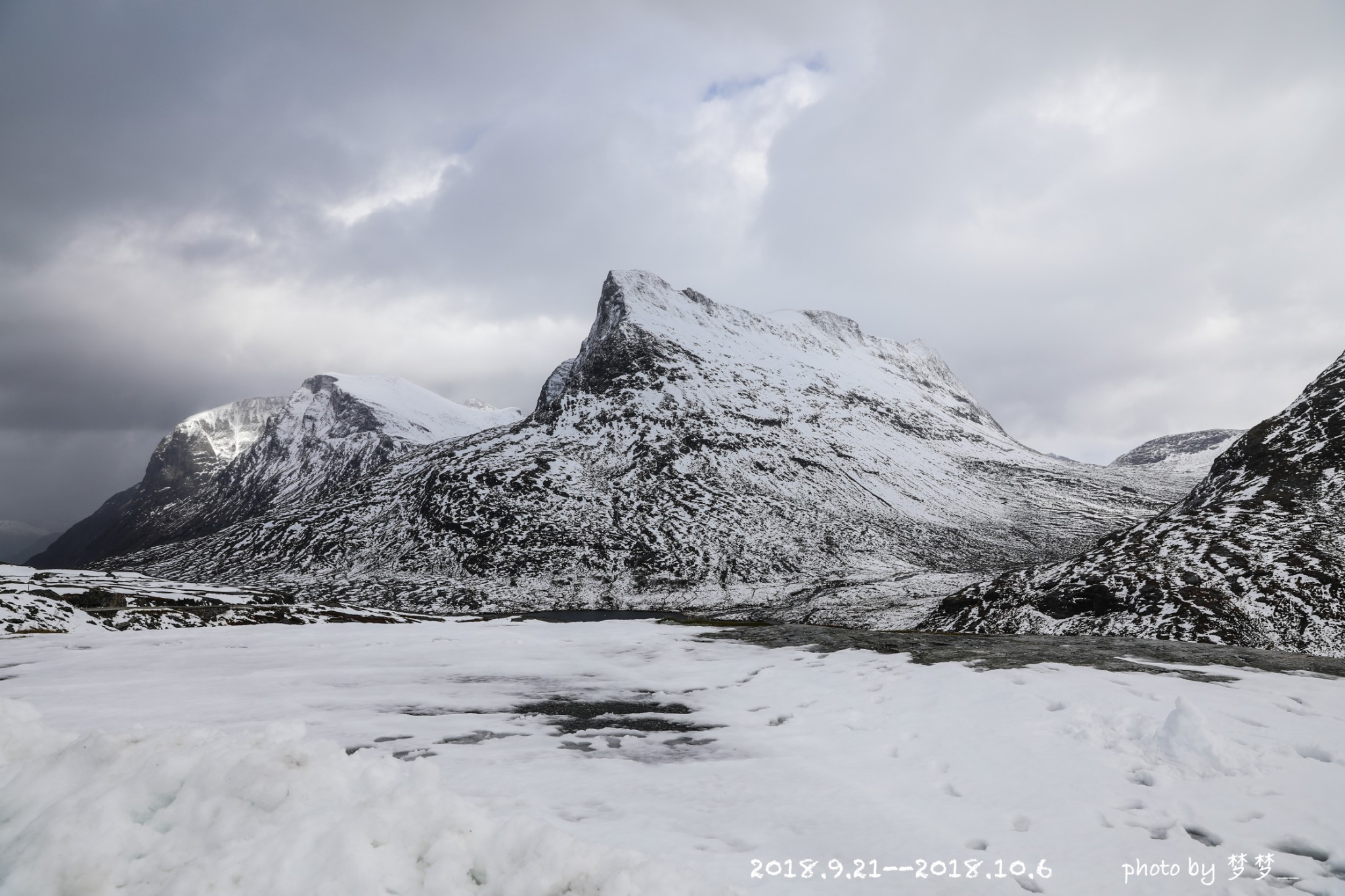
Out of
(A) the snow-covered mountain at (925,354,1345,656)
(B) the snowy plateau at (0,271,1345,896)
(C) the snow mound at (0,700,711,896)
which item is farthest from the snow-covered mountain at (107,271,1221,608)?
(C) the snow mound at (0,700,711,896)

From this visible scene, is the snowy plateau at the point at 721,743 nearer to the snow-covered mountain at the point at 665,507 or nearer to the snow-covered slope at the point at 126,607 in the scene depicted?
the snow-covered slope at the point at 126,607

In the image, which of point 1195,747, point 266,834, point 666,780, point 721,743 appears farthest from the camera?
point 721,743

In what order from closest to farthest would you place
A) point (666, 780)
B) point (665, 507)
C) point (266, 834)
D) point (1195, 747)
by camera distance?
point (266, 834) < point (666, 780) < point (1195, 747) < point (665, 507)

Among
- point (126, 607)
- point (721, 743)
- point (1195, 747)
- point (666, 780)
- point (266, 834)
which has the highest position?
point (266, 834)

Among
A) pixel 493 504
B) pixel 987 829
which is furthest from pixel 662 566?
pixel 987 829

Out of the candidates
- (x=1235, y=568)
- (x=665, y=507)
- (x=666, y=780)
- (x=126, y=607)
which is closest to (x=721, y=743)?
(x=666, y=780)

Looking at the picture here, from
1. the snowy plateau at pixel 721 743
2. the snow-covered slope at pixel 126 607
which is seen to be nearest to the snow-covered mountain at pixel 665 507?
the snow-covered slope at pixel 126 607

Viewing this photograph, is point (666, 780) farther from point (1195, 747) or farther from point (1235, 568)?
point (1235, 568)

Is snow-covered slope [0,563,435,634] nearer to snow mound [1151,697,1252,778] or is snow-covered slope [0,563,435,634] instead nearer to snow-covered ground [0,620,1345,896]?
snow-covered ground [0,620,1345,896]
